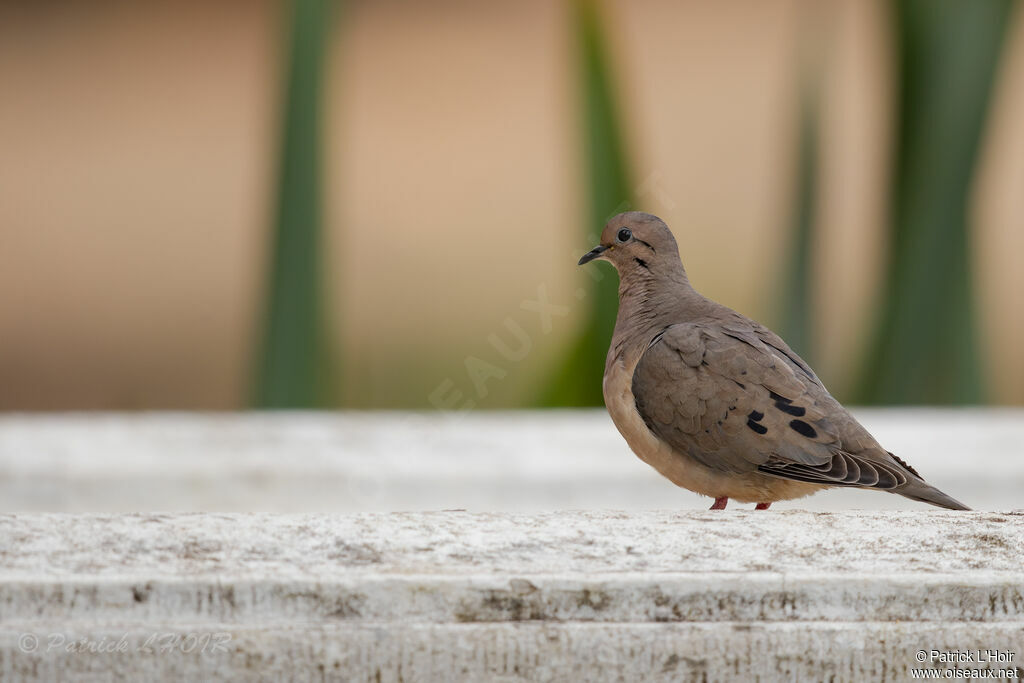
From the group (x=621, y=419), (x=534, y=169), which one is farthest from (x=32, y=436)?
(x=534, y=169)

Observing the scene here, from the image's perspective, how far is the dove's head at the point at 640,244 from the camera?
116cm

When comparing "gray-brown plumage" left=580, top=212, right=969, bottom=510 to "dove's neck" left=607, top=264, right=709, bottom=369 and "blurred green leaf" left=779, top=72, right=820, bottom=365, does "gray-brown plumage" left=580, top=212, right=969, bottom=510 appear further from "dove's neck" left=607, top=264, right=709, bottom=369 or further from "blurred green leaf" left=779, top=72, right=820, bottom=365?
"blurred green leaf" left=779, top=72, right=820, bottom=365

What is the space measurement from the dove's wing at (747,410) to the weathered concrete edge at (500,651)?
270 mm

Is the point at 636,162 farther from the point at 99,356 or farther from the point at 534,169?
the point at 99,356

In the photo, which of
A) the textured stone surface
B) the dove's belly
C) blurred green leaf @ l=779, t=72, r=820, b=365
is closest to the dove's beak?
the dove's belly

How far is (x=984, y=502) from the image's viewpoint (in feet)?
4.76

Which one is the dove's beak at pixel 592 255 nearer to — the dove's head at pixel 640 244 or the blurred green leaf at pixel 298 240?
the dove's head at pixel 640 244

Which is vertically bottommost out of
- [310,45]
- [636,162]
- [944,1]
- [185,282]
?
[185,282]

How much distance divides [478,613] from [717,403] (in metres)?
0.40

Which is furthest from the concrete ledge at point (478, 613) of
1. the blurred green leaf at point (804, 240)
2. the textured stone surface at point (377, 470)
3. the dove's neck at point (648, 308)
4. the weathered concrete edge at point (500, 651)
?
the blurred green leaf at point (804, 240)

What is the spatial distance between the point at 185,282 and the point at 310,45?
159 cm

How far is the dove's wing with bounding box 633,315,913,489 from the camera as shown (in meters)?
1.06

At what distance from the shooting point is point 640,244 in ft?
3.82

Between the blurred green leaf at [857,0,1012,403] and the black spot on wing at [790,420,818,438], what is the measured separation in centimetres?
125
